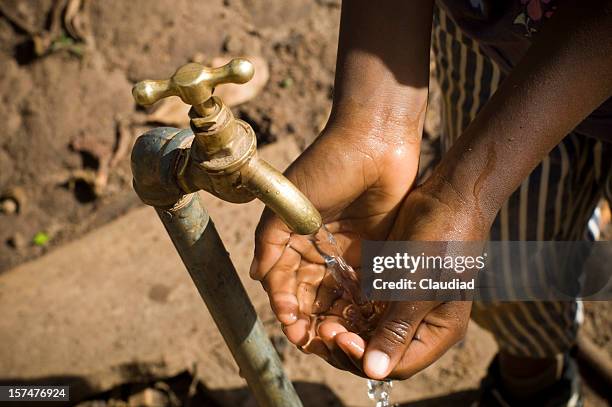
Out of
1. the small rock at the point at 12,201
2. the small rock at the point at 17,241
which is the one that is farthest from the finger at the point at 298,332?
the small rock at the point at 12,201

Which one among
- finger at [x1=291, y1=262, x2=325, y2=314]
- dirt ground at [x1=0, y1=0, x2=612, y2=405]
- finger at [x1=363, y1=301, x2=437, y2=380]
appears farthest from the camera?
dirt ground at [x1=0, y1=0, x2=612, y2=405]

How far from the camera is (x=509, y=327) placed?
191 centimetres

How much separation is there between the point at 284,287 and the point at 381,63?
1.68ft

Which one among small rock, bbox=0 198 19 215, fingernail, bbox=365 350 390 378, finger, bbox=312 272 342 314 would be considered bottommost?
small rock, bbox=0 198 19 215

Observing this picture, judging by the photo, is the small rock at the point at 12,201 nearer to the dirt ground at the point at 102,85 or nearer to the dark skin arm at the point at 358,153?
the dirt ground at the point at 102,85

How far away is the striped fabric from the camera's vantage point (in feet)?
A: 5.21

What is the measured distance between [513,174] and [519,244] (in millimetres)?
517

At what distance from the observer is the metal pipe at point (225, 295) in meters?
1.17

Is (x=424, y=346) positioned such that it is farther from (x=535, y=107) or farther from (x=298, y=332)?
(x=535, y=107)

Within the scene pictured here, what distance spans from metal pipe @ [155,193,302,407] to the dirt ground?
1665 millimetres

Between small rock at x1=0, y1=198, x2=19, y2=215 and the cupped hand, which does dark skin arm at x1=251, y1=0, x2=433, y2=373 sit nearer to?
the cupped hand

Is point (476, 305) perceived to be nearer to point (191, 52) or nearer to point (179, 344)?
point (179, 344)

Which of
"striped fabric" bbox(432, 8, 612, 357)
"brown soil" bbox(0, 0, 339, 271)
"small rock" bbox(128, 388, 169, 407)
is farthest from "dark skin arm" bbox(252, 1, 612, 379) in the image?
"brown soil" bbox(0, 0, 339, 271)

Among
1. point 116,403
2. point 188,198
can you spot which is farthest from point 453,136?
point 116,403
